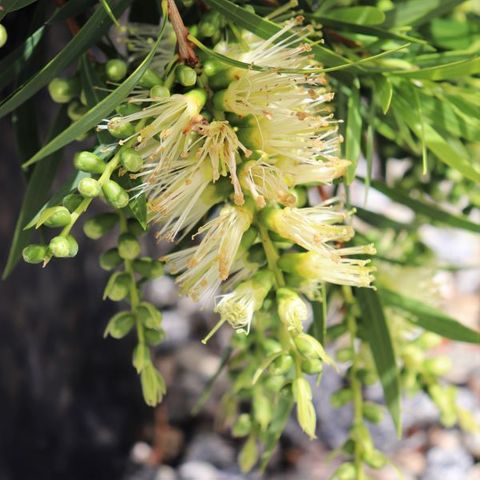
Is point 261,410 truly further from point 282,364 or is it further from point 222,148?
point 222,148

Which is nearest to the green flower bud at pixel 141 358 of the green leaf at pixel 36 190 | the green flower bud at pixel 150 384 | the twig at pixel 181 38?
the green flower bud at pixel 150 384

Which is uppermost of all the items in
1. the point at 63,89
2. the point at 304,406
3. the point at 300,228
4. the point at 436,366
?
the point at 63,89

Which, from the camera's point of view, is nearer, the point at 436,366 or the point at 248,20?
the point at 248,20

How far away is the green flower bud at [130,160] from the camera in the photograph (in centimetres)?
48

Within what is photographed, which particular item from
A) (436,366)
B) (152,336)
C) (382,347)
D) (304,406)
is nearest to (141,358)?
(152,336)

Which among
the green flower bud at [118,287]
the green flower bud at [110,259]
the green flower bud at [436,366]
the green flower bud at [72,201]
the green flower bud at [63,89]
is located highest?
the green flower bud at [63,89]

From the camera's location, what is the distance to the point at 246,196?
0.52 m

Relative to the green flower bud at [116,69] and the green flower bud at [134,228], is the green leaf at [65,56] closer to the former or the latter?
the green flower bud at [116,69]

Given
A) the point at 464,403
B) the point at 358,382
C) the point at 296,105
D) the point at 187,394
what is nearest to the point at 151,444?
the point at 187,394

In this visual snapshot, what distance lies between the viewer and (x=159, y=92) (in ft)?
1.59

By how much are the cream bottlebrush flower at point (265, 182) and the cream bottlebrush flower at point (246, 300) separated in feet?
0.20

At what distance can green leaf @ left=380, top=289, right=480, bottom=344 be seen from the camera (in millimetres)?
676

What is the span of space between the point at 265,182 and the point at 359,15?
17 cm

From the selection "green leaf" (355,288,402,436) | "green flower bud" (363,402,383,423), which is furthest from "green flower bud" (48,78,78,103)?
"green flower bud" (363,402,383,423)
